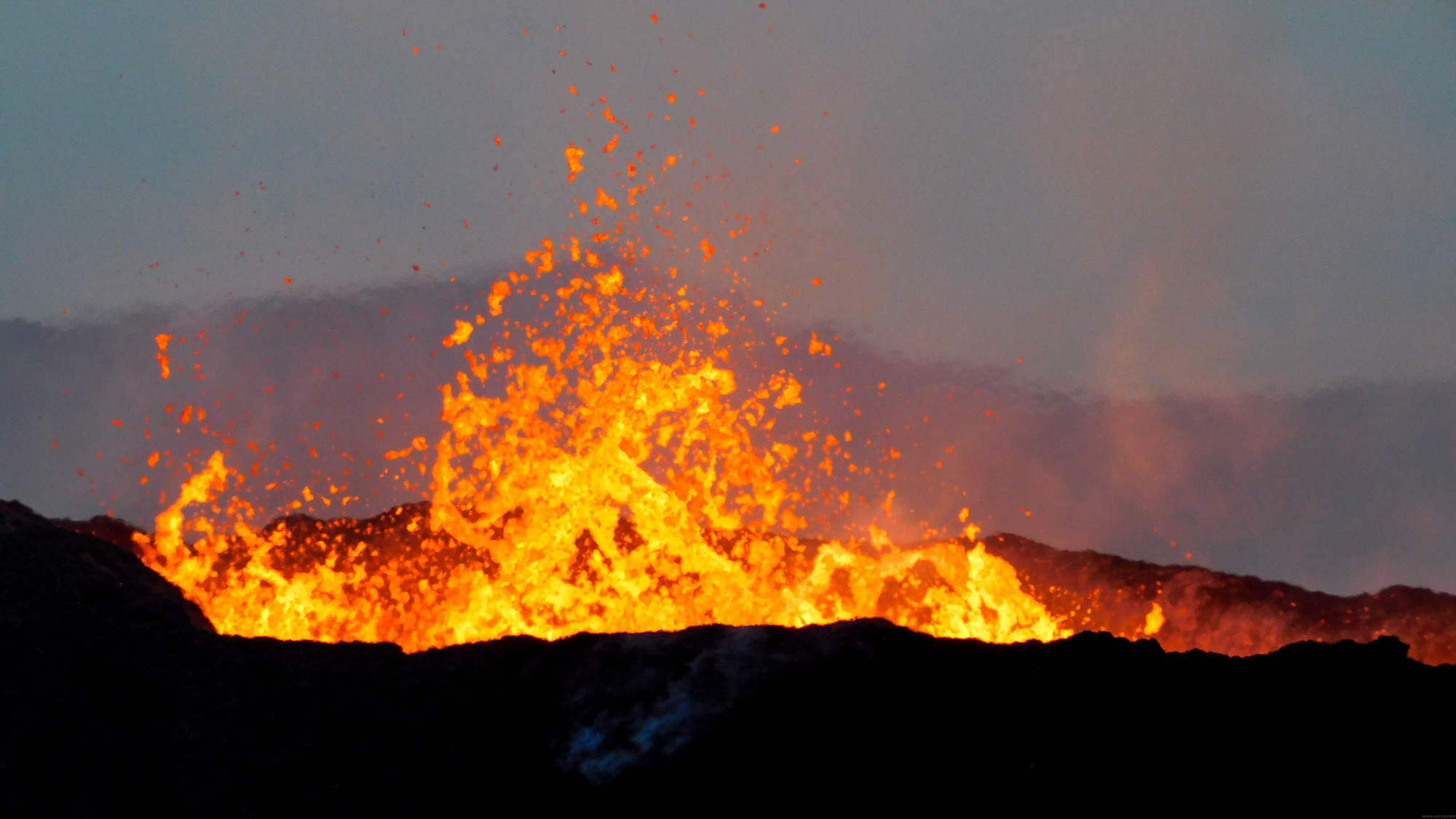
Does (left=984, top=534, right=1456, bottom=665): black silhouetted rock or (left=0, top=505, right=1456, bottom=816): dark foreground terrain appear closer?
(left=0, top=505, right=1456, bottom=816): dark foreground terrain

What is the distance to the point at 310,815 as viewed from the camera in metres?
4.64

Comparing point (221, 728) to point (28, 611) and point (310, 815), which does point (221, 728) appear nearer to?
point (310, 815)

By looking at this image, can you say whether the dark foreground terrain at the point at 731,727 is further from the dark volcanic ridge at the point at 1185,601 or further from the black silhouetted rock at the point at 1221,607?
the black silhouetted rock at the point at 1221,607

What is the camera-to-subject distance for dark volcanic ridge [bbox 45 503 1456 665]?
32.4ft

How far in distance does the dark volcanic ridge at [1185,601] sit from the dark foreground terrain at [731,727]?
484 cm

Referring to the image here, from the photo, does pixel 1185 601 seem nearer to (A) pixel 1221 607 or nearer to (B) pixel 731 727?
(A) pixel 1221 607

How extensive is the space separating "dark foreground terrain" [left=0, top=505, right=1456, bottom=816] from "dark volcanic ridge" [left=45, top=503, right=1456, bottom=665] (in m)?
4.84

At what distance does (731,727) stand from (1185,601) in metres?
Result: 7.13

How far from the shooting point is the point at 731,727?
16.0 ft

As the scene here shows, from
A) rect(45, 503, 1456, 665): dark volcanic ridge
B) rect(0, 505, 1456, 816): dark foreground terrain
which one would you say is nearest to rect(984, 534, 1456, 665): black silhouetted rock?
Answer: rect(45, 503, 1456, 665): dark volcanic ridge

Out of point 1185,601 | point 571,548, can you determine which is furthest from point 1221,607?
point 571,548

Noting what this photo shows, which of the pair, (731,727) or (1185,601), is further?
(1185,601)

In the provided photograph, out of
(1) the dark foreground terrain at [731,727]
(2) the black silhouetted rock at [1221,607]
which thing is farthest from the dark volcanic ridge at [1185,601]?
(1) the dark foreground terrain at [731,727]

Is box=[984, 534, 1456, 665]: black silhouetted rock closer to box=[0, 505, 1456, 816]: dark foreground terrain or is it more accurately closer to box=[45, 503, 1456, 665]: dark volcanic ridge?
box=[45, 503, 1456, 665]: dark volcanic ridge
